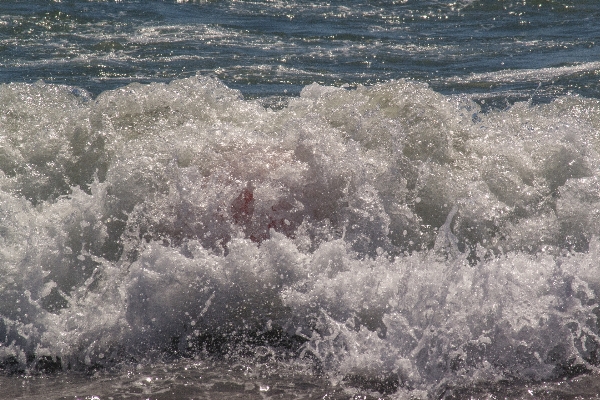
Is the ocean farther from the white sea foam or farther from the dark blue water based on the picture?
the dark blue water

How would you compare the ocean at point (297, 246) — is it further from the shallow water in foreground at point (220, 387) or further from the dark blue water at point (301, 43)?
the dark blue water at point (301, 43)

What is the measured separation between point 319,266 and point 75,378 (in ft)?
4.05

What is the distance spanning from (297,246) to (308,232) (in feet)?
0.47

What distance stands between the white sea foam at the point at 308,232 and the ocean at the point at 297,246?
11 millimetres

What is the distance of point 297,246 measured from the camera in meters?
3.81

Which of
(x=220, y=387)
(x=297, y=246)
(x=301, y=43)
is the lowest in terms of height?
(x=220, y=387)

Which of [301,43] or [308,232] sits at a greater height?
[301,43]

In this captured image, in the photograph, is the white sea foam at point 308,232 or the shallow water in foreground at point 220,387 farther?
the white sea foam at point 308,232

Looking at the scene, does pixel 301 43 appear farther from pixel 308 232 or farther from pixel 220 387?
pixel 220 387

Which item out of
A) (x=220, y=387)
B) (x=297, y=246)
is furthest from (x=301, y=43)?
(x=220, y=387)

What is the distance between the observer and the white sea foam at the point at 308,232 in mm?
3180

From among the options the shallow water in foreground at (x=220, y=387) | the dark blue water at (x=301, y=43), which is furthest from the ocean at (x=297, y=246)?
the dark blue water at (x=301, y=43)

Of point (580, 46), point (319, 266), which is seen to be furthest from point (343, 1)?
point (319, 266)

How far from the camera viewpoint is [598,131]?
4.87 meters
